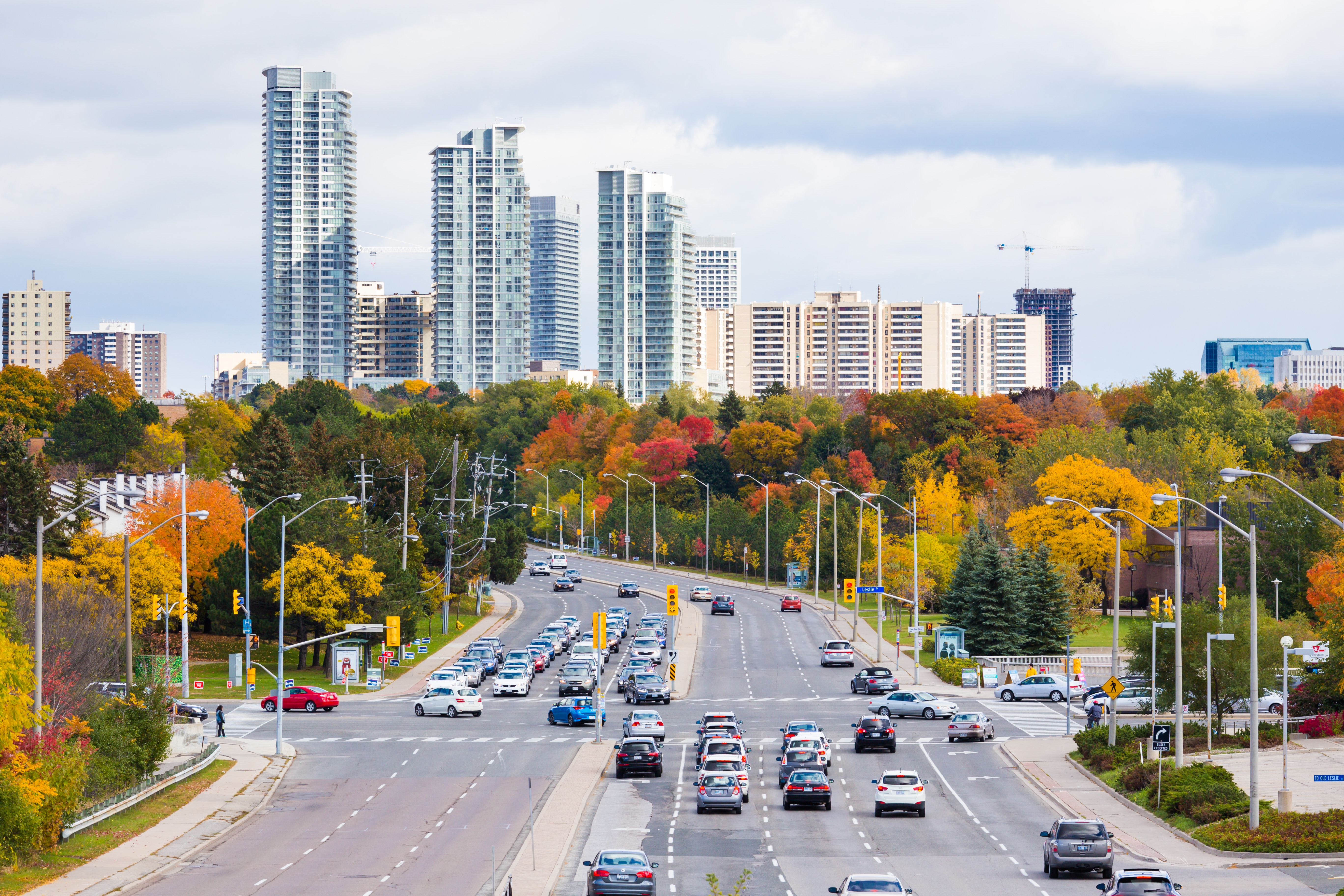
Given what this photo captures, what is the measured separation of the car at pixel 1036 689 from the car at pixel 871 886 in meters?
45.0

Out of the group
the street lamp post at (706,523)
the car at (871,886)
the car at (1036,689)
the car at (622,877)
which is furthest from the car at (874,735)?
the street lamp post at (706,523)

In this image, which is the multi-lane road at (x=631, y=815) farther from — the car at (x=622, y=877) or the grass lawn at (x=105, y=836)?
the grass lawn at (x=105, y=836)

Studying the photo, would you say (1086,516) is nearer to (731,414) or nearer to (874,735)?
(874,735)

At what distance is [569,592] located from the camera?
122 m

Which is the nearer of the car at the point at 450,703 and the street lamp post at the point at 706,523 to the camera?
the car at the point at 450,703

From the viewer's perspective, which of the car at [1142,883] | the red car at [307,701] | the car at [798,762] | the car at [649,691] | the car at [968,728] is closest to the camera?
the car at [1142,883]

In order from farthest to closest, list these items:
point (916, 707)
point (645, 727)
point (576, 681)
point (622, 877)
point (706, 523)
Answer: point (706, 523)
point (576, 681)
point (916, 707)
point (645, 727)
point (622, 877)

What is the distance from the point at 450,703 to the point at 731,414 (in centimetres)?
11118

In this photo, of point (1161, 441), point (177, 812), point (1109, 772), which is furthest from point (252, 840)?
point (1161, 441)

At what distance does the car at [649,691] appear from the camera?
2653 inches

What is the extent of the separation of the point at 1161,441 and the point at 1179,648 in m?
79.5

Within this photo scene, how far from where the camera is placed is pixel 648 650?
3238 inches

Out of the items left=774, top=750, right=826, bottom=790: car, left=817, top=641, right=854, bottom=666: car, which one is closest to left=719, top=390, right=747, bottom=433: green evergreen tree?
left=817, top=641, right=854, bottom=666: car

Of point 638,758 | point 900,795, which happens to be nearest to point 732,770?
point 900,795
